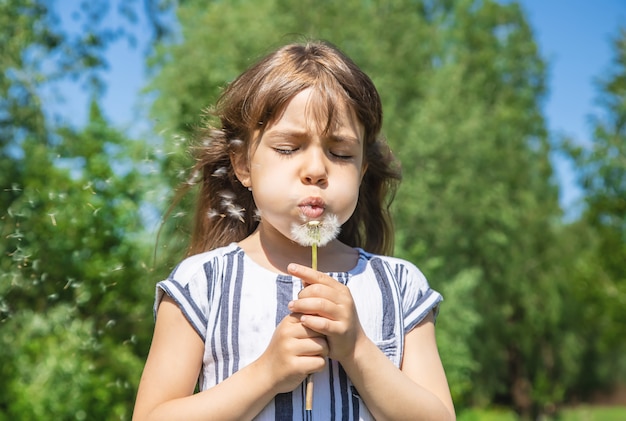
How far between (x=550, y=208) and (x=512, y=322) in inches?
125

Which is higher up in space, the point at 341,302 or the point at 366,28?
the point at 366,28

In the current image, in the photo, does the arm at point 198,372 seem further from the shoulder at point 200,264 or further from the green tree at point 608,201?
the green tree at point 608,201

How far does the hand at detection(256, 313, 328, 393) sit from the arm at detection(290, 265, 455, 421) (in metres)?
0.02

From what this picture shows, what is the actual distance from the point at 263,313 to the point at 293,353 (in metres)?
0.23

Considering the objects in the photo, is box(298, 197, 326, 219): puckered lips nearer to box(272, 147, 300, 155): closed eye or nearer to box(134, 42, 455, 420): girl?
box(134, 42, 455, 420): girl

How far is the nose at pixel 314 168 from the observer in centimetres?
171

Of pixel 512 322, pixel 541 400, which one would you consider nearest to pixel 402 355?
pixel 512 322

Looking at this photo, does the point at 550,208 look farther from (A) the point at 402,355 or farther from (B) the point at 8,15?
(A) the point at 402,355

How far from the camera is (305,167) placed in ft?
5.67

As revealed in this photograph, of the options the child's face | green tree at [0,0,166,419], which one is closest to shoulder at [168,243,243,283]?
the child's face

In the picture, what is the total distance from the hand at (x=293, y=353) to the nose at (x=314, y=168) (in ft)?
1.01

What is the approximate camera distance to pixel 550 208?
20.8 metres

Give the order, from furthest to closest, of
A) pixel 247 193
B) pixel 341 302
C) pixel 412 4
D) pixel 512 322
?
pixel 512 322 < pixel 412 4 < pixel 247 193 < pixel 341 302

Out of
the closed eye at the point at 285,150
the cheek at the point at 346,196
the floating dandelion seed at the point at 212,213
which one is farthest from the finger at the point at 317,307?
the floating dandelion seed at the point at 212,213
